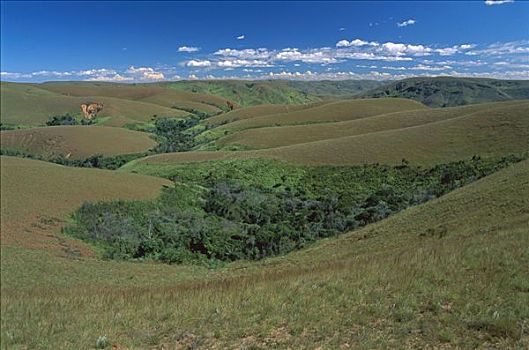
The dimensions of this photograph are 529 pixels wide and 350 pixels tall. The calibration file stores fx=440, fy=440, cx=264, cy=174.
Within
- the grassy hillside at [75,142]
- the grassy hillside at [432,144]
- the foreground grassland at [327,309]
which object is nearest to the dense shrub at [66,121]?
the grassy hillside at [75,142]

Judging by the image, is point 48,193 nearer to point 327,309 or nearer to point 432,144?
point 327,309

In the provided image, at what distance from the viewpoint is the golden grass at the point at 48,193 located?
30189 mm

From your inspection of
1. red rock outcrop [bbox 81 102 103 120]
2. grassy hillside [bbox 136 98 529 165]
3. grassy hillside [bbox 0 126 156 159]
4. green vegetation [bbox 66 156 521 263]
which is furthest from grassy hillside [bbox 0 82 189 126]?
green vegetation [bbox 66 156 521 263]

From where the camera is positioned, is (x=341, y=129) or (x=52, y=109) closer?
(x=341, y=129)

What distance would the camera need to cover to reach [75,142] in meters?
108

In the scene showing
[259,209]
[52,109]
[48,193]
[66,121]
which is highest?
[52,109]

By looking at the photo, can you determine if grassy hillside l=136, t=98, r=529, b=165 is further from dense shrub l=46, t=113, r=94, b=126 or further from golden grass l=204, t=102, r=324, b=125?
dense shrub l=46, t=113, r=94, b=126

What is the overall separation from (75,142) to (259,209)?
250 feet

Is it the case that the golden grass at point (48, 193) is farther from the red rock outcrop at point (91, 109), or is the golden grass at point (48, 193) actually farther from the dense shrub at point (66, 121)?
the red rock outcrop at point (91, 109)

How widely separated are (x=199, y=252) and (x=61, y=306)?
940 inches

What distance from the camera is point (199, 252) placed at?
3422 cm

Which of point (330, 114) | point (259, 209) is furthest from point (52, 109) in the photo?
point (259, 209)

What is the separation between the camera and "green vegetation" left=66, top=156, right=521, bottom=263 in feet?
114

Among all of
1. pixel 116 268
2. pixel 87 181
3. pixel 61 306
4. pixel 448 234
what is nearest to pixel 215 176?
pixel 87 181
